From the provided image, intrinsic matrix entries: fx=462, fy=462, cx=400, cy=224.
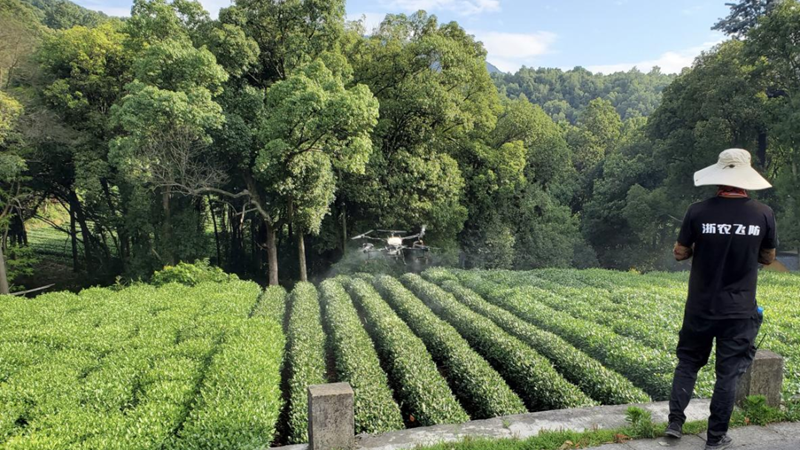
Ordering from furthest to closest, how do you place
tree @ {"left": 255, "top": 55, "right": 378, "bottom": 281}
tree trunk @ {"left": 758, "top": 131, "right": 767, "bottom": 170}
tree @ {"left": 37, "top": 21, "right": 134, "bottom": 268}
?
tree trunk @ {"left": 758, "top": 131, "right": 767, "bottom": 170}
tree @ {"left": 37, "top": 21, "right": 134, "bottom": 268}
tree @ {"left": 255, "top": 55, "right": 378, "bottom": 281}

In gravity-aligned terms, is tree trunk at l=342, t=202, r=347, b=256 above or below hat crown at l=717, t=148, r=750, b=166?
below

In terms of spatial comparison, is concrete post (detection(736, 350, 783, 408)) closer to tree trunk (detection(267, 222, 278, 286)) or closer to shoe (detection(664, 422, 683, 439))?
shoe (detection(664, 422, 683, 439))


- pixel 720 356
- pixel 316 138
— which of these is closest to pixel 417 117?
pixel 316 138

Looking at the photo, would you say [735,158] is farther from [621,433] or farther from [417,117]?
[417,117]

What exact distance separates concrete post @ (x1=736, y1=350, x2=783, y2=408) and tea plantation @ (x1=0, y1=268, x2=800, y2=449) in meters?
1.70

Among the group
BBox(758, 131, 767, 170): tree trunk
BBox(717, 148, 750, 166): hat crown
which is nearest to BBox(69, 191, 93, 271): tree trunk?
BBox(717, 148, 750, 166): hat crown

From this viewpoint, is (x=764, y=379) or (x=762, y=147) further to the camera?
(x=762, y=147)

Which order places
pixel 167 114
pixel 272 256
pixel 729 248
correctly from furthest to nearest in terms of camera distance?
pixel 272 256
pixel 167 114
pixel 729 248

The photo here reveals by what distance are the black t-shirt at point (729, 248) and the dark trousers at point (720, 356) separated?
0.34 ft

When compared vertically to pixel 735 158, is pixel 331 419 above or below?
below

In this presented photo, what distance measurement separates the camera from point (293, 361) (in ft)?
25.5

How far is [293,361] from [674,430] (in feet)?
18.6

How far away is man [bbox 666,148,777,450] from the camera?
11.6 feet

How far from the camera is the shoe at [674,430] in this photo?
3.85 meters
